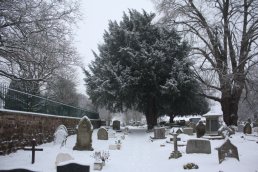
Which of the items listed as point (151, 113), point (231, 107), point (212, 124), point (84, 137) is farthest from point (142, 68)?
point (84, 137)

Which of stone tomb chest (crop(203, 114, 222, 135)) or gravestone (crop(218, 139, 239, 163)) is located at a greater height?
stone tomb chest (crop(203, 114, 222, 135))

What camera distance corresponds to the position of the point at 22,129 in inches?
534

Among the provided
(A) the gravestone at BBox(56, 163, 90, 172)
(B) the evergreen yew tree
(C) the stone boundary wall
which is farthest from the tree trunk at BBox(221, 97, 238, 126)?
(A) the gravestone at BBox(56, 163, 90, 172)

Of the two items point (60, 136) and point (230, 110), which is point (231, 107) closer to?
point (230, 110)

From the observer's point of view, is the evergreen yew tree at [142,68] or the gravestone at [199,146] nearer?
the gravestone at [199,146]

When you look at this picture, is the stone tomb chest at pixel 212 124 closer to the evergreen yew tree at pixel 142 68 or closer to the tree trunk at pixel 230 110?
the evergreen yew tree at pixel 142 68

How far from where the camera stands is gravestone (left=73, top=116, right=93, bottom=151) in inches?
641

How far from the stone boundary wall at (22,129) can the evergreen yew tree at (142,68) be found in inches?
433

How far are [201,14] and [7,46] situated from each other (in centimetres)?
2053

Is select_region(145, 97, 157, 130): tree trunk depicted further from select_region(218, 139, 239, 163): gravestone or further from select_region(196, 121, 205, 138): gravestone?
select_region(218, 139, 239, 163): gravestone

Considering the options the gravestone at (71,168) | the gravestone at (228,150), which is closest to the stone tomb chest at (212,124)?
the gravestone at (228,150)

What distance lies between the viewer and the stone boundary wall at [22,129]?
11.9 meters

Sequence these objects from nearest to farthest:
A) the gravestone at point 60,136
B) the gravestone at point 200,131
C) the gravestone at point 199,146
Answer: the gravestone at point 199,146 < the gravestone at point 60,136 < the gravestone at point 200,131

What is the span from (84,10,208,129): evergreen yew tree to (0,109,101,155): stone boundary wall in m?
11.0
